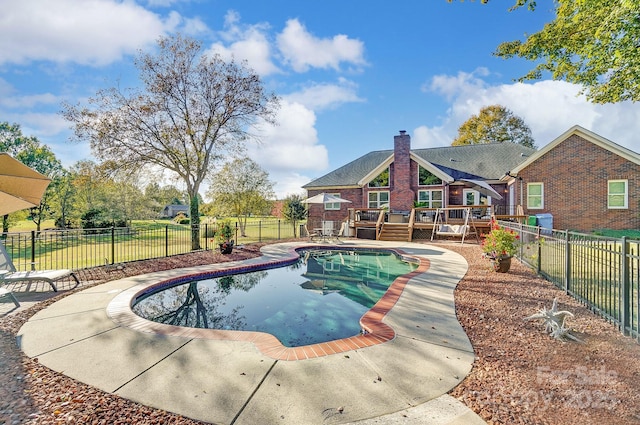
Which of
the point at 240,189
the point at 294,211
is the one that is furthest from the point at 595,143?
the point at 240,189

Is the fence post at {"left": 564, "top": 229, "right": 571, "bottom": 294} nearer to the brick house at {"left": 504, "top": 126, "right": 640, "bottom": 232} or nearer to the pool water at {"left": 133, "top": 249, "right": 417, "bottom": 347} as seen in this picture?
the pool water at {"left": 133, "top": 249, "right": 417, "bottom": 347}

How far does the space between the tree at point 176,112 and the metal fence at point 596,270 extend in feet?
41.1

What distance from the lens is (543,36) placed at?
32.2 feet

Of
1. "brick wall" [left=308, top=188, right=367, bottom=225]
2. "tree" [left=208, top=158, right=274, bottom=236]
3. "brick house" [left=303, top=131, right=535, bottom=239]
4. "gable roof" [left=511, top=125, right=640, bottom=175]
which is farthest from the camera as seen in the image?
"tree" [left=208, top=158, right=274, bottom=236]

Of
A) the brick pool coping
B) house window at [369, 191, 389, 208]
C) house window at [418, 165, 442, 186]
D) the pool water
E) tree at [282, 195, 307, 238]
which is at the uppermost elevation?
house window at [418, 165, 442, 186]

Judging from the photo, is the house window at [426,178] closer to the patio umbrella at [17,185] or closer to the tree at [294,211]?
the tree at [294,211]

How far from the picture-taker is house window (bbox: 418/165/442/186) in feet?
67.0

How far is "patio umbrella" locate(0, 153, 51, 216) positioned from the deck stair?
15.1 meters

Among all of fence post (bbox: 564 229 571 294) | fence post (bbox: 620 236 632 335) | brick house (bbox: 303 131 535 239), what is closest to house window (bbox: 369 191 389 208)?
brick house (bbox: 303 131 535 239)

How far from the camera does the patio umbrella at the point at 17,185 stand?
19.7 ft

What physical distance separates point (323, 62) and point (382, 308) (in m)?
11.4

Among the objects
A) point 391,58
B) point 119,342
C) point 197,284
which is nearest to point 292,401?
point 119,342

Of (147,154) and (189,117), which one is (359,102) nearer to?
(189,117)

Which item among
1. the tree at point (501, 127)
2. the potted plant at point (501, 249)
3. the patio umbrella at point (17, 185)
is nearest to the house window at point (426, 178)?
the potted plant at point (501, 249)
